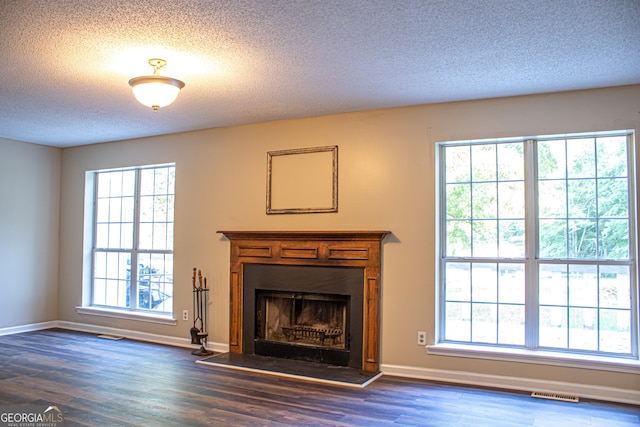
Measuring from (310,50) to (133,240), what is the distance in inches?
173

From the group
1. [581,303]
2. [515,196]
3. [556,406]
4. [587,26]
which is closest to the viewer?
[587,26]

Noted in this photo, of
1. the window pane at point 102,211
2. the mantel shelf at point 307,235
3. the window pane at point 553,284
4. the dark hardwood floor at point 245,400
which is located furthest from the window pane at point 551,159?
the window pane at point 102,211

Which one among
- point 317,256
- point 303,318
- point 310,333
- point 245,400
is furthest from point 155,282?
point 245,400

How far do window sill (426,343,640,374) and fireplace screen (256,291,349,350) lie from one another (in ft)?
3.09

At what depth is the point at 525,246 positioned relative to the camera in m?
4.61

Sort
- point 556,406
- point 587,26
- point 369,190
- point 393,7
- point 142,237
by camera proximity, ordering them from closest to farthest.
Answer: point 393,7, point 587,26, point 556,406, point 369,190, point 142,237

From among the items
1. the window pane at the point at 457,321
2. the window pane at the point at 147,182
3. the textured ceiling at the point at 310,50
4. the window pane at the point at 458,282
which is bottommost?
the window pane at the point at 457,321

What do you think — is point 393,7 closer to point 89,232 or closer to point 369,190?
point 369,190

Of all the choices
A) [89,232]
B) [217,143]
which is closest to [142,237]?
[89,232]

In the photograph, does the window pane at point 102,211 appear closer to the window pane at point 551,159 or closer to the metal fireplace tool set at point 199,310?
the metal fireplace tool set at point 199,310

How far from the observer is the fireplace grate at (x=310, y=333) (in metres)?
5.24

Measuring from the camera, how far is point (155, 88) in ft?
12.2

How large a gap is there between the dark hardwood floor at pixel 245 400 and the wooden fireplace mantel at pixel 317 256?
501mm

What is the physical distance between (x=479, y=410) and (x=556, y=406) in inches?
25.0
